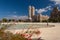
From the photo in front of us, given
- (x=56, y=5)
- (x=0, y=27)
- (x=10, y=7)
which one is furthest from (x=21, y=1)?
(x=0, y=27)

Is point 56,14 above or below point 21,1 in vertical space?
below

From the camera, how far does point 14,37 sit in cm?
282

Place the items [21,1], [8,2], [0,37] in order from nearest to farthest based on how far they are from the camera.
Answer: [0,37], [8,2], [21,1]

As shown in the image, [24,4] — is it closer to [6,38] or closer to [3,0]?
[3,0]

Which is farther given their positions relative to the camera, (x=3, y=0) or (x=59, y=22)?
(x=59, y=22)

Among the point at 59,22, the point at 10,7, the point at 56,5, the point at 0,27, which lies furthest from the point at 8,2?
the point at 0,27

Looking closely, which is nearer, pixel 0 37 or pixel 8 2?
pixel 0 37

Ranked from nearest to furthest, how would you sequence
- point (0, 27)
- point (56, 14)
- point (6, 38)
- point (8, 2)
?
point (6, 38) < point (0, 27) < point (56, 14) < point (8, 2)

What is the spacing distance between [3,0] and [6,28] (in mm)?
11324

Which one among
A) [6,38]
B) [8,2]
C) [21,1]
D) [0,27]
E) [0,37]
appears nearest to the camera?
[6,38]

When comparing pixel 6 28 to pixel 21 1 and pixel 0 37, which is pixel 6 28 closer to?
pixel 0 37

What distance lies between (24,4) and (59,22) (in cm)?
358

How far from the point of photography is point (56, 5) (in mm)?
14125

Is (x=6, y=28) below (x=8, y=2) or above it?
below
